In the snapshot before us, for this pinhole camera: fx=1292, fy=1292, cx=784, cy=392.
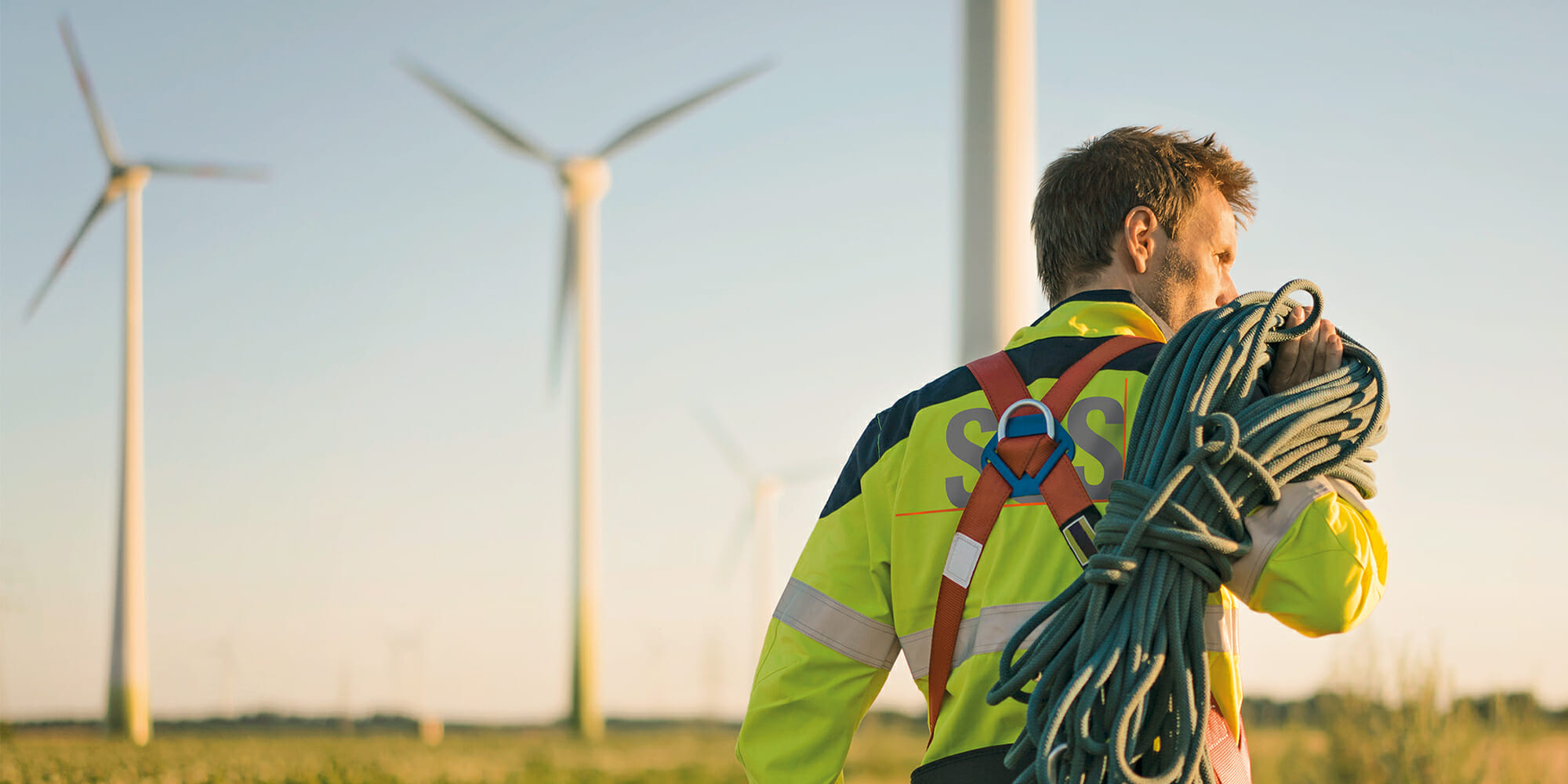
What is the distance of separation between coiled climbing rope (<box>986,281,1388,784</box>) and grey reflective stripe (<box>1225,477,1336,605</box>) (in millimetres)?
30

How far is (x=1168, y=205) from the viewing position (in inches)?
135

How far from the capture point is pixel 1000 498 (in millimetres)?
3090

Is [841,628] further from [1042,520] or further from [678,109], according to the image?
[678,109]

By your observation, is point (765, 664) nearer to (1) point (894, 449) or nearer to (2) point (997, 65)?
(1) point (894, 449)

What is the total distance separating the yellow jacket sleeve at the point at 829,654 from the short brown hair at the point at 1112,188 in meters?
0.77

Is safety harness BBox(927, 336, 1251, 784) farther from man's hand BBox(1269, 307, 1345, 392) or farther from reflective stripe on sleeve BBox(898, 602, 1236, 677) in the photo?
man's hand BBox(1269, 307, 1345, 392)

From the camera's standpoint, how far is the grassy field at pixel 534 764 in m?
13.2

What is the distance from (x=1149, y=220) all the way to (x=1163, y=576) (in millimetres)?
1056

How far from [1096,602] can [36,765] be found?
13678mm

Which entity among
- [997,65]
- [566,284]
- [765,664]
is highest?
[566,284]

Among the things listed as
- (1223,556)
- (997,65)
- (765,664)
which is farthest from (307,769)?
(1223,556)

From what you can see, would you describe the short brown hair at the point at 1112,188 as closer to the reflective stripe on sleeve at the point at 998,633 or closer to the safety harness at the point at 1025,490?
the safety harness at the point at 1025,490

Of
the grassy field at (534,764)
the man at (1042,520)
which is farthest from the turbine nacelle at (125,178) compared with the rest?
the man at (1042,520)

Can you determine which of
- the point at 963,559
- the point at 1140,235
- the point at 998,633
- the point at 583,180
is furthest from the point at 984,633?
the point at 583,180
